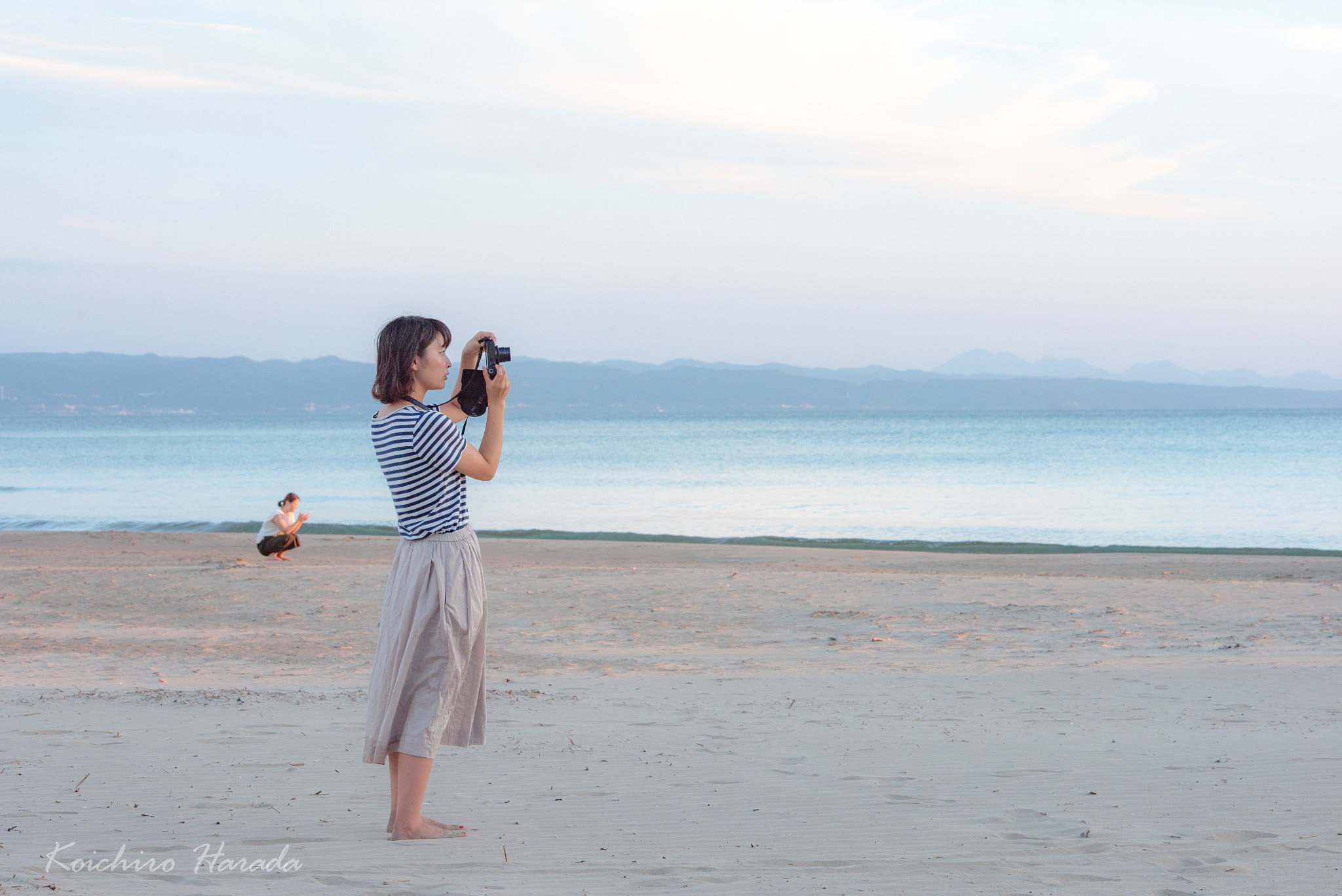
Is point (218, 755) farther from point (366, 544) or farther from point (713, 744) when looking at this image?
point (366, 544)

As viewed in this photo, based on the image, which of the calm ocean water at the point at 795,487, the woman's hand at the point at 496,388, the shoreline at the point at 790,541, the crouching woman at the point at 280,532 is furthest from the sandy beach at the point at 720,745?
the shoreline at the point at 790,541

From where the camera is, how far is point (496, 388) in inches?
135

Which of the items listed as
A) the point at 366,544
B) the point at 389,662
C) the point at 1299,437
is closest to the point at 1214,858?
the point at 389,662

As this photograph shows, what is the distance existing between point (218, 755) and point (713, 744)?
2.37m

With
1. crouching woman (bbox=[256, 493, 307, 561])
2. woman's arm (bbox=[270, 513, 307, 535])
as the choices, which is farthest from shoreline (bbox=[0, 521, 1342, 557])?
woman's arm (bbox=[270, 513, 307, 535])

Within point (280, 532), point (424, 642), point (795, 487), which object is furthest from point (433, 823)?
point (795, 487)

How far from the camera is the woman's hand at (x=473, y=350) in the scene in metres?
3.49

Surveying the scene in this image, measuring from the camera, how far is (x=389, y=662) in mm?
3395

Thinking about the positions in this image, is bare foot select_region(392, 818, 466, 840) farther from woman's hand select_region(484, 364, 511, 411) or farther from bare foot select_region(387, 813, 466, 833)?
woman's hand select_region(484, 364, 511, 411)

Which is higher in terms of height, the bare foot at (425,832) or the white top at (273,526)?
the bare foot at (425,832)

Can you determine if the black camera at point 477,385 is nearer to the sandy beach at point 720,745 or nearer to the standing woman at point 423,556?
the standing woman at point 423,556

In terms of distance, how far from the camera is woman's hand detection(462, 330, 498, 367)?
3.49m

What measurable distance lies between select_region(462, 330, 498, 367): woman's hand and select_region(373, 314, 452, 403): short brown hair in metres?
0.14

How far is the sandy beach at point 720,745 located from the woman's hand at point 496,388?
1541 mm
